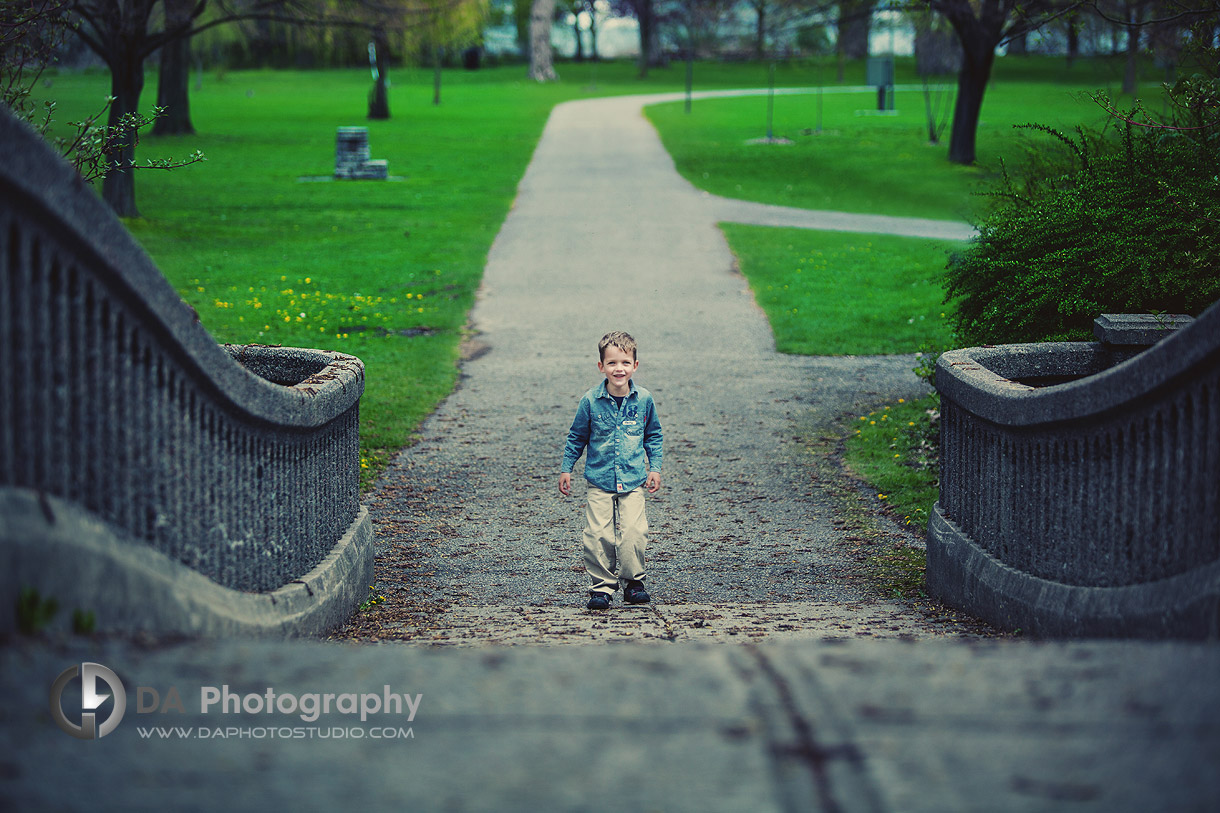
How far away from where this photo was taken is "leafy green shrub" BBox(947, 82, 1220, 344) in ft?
23.3

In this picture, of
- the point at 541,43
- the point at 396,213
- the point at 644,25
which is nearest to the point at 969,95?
the point at 396,213

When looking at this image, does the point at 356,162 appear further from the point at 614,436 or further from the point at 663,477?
the point at 614,436

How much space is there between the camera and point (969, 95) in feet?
96.0

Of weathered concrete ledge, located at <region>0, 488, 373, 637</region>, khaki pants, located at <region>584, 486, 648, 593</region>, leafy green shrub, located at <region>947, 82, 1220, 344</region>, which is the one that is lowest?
A: khaki pants, located at <region>584, 486, 648, 593</region>

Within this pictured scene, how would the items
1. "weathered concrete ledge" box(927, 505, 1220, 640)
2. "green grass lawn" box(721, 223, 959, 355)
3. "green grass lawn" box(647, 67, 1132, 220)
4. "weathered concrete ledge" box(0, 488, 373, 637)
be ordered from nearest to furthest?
1. "weathered concrete ledge" box(0, 488, 373, 637)
2. "weathered concrete ledge" box(927, 505, 1220, 640)
3. "green grass lawn" box(721, 223, 959, 355)
4. "green grass lawn" box(647, 67, 1132, 220)

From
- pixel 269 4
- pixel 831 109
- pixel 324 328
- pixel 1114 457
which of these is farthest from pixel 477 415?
pixel 831 109

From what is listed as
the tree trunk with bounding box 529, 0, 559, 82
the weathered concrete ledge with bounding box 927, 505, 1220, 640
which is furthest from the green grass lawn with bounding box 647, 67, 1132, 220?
the tree trunk with bounding box 529, 0, 559, 82

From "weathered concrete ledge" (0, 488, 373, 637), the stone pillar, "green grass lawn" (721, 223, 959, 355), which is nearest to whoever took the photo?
"weathered concrete ledge" (0, 488, 373, 637)

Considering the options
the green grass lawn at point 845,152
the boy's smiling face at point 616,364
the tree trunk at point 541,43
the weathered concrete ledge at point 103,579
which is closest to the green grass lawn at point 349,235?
the boy's smiling face at point 616,364

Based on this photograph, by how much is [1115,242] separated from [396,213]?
58.0ft

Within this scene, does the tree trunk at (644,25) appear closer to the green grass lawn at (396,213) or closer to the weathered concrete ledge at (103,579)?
the green grass lawn at (396,213)

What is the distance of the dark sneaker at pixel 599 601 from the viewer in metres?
5.98

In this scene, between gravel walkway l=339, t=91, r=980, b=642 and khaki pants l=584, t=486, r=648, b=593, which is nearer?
gravel walkway l=339, t=91, r=980, b=642

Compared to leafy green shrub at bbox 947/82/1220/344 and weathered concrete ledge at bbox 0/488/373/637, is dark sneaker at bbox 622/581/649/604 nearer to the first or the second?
weathered concrete ledge at bbox 0/488/373/637
